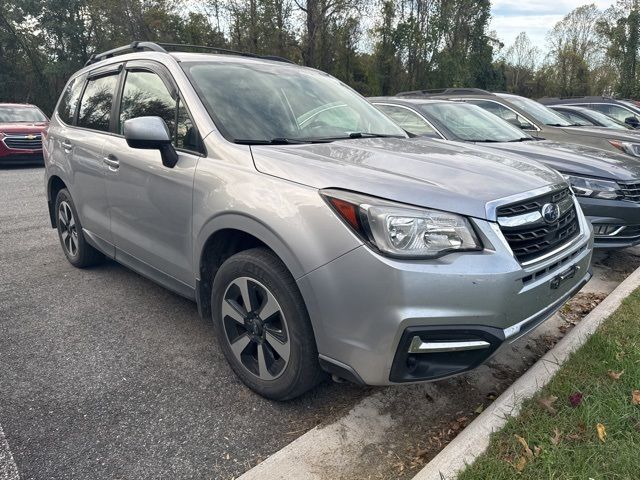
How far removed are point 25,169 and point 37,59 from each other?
67.2ft

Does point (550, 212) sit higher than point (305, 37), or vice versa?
point (305, 37)

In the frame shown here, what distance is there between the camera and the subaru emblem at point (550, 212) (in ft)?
7.91

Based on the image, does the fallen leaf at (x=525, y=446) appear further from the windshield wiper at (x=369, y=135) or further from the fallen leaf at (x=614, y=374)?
the windshield wiper at (x=369, y=135)

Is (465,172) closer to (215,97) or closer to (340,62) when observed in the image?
(215,97)

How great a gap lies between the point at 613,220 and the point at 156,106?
3959 millimetres

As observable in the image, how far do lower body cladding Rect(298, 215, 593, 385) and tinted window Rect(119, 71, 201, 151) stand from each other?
1285mm

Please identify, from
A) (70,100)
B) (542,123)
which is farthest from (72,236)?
(542,123)

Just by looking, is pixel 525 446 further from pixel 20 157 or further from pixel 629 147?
pixel 20 157

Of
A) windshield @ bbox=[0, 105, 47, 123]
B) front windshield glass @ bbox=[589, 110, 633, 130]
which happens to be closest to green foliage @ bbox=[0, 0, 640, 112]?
windshield @ bbox=[0, 105, 47, 123]

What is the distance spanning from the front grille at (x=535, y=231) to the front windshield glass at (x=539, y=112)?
16.2 ft

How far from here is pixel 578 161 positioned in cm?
470

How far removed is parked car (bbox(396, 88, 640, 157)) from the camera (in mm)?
6430

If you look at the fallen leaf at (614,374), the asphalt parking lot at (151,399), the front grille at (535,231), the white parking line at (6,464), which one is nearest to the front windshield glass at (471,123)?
the asphalt parking lot at (151,399)

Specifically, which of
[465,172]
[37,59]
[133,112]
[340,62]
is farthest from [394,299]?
[37,59]
